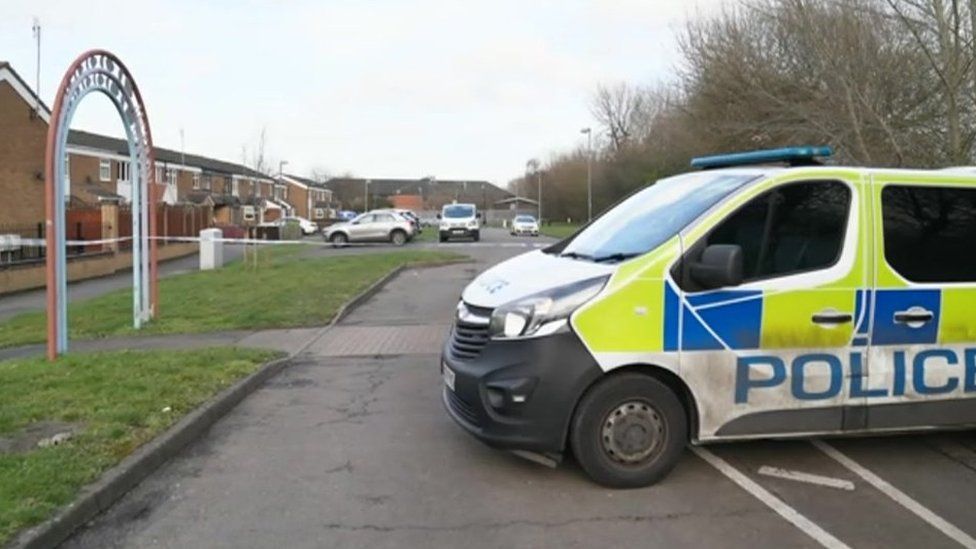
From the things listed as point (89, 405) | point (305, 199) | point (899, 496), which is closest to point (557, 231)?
point (89, 405)

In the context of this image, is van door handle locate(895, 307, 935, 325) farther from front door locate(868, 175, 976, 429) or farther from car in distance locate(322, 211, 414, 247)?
car in distance locate(322, 211, 414, 247)

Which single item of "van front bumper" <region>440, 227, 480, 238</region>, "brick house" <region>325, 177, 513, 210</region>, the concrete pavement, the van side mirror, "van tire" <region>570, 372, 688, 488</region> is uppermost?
"brick house" <region>325, 177, 513, 210</region>

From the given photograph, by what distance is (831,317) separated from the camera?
15.5ft

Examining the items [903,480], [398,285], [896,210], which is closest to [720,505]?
[903,480]

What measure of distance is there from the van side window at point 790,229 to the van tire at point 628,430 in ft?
3.04

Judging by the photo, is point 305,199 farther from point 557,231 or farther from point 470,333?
point 470,333

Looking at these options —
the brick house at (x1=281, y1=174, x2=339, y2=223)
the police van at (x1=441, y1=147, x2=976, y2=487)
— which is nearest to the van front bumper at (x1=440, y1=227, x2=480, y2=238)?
the police van at (x1=441, y1=147, x2=976, y2=487)

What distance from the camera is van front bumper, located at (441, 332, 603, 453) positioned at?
4465 mm

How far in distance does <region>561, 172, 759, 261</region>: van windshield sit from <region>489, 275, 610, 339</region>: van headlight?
1.22 feet

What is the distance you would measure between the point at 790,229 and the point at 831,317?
0.57 metres

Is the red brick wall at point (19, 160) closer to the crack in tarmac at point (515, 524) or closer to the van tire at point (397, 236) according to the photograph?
the van tire at point (397, 236)

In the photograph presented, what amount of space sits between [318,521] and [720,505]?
2.20 m

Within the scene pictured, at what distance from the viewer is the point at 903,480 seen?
15.9 feet

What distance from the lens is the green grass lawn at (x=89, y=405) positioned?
168 inches
